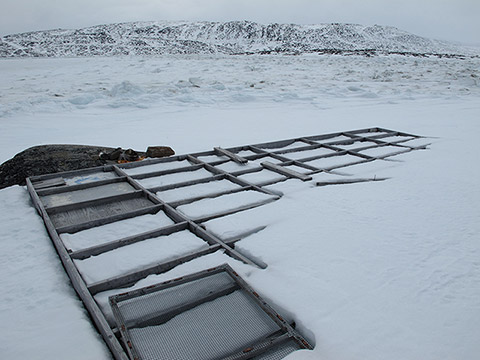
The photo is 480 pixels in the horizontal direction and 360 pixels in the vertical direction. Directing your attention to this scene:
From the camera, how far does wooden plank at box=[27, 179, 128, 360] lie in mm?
1794

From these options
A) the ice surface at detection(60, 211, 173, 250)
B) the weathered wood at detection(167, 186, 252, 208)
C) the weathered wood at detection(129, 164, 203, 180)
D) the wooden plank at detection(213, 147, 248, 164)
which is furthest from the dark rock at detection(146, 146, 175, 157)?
the ice surface at detection(60, 211, 173, 250)

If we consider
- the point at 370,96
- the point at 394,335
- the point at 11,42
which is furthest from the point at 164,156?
the point at 11,42

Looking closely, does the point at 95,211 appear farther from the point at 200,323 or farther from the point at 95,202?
the point at 200,323

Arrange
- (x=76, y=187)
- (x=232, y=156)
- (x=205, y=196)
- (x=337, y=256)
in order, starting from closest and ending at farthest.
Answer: (x=337, y=256) → (x=205, y=196) → (x=76, y=187) → (x=232, y=156)

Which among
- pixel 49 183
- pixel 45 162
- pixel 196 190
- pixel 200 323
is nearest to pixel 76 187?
pixel 49 183

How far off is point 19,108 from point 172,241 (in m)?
8.63

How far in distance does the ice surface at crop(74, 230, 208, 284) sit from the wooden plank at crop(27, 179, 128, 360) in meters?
0.08

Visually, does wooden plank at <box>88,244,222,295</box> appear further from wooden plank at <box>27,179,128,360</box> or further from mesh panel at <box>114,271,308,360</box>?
mesh panel at <box>114,271,308,360</box>

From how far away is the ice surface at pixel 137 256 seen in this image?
2532 mm

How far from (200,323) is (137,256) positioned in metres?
0.96

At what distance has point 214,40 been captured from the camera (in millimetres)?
64375

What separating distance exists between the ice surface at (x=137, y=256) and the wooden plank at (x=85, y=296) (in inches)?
3.3

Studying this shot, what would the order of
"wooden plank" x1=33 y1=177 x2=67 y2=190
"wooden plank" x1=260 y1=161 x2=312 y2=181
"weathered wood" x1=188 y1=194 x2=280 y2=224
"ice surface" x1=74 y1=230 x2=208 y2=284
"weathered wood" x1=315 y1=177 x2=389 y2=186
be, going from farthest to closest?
"wooden plank" x1=260 y1=161 x2=312 y2=181 < "weathered wood" x1=315 y1=177 x2=389 y2=186 < "wooden plank" x1=33 y1=177 x2=67 y2=190 < "weathered wood" x1=188 y1=194 x2=280 y2=224 < "ice surface" x1=74 y1=230 x2=208 y2=284

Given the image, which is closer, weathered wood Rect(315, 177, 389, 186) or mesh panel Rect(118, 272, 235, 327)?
mesh panel Rect(118, 272, 235, 327)
